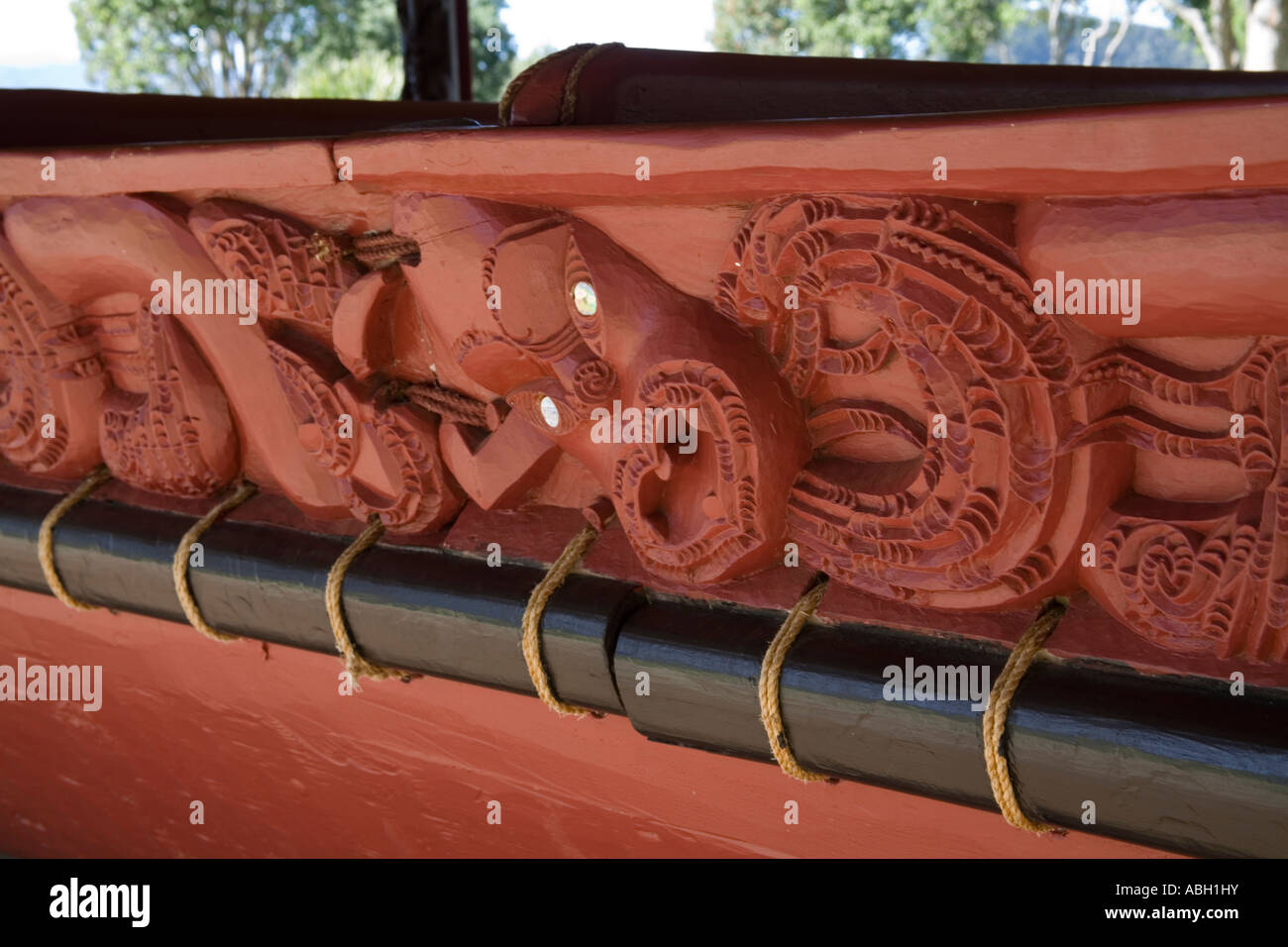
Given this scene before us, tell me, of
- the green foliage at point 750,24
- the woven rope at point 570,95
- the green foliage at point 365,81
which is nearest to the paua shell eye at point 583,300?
the woven rope at point 570,95

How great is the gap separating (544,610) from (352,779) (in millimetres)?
391

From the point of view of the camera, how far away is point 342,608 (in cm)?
110

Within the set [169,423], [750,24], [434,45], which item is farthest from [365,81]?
[169,423]

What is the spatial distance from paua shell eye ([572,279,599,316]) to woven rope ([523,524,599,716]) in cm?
21

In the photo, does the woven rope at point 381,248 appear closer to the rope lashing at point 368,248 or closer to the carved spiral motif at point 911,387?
the rope lashing at point 368,248

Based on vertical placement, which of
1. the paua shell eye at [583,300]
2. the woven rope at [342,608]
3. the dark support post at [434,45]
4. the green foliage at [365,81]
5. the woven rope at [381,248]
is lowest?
→ the woven rope at [342,608]

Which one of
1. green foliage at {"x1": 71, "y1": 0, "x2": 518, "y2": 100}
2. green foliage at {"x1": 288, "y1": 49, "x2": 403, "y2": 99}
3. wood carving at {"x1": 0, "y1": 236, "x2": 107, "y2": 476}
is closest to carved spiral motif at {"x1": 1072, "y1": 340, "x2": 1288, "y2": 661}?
wood carving at {"x1": 0, "y1": 236, "x2": 107, "y2": 476}

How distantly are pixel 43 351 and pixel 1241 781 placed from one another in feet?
3.95

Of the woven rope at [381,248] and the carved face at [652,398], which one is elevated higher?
the woven rope at [381,248]

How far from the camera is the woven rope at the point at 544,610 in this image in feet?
3.26

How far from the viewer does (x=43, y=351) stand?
1282mm

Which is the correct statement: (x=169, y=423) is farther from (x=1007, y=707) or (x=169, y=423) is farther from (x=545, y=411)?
(x=1007, y=707)

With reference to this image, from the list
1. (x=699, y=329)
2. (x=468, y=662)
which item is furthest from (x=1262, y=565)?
(x=468, y=662)

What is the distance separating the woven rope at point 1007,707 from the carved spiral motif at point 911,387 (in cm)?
3
